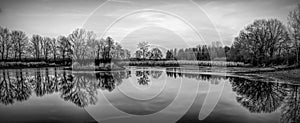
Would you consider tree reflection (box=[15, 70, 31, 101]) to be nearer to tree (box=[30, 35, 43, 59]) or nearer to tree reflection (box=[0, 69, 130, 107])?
tree reflection (box=[0, 69, 130, 107])

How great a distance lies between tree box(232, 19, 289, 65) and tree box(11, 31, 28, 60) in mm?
59578

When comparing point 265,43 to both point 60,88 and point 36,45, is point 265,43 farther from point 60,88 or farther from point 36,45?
point 36,45

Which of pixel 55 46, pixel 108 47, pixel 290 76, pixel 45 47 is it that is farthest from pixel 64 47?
pixel 290 76

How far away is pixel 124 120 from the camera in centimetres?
783

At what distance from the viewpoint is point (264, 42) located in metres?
46.5

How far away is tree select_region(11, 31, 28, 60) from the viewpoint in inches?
2243

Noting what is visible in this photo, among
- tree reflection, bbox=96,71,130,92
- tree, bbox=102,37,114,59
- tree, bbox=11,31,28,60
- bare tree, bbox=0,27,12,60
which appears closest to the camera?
tree reflection, bbox=96,71,130,92

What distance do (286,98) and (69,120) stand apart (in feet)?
39.8

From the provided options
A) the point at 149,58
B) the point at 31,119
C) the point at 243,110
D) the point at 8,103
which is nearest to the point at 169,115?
the point at 243,110

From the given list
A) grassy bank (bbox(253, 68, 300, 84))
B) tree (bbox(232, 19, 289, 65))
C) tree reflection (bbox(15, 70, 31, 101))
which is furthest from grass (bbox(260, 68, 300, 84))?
tree reflection (bbox(15, 70, 31, 101))

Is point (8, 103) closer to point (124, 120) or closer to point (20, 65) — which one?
point (124, 120)

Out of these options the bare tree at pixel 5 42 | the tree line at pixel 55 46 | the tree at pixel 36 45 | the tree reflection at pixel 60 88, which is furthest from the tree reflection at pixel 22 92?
the tree at pixel 36 45

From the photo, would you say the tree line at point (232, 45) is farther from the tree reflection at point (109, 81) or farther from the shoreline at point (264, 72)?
the tree reflection at point (109, 81)

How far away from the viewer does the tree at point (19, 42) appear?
5697cm
